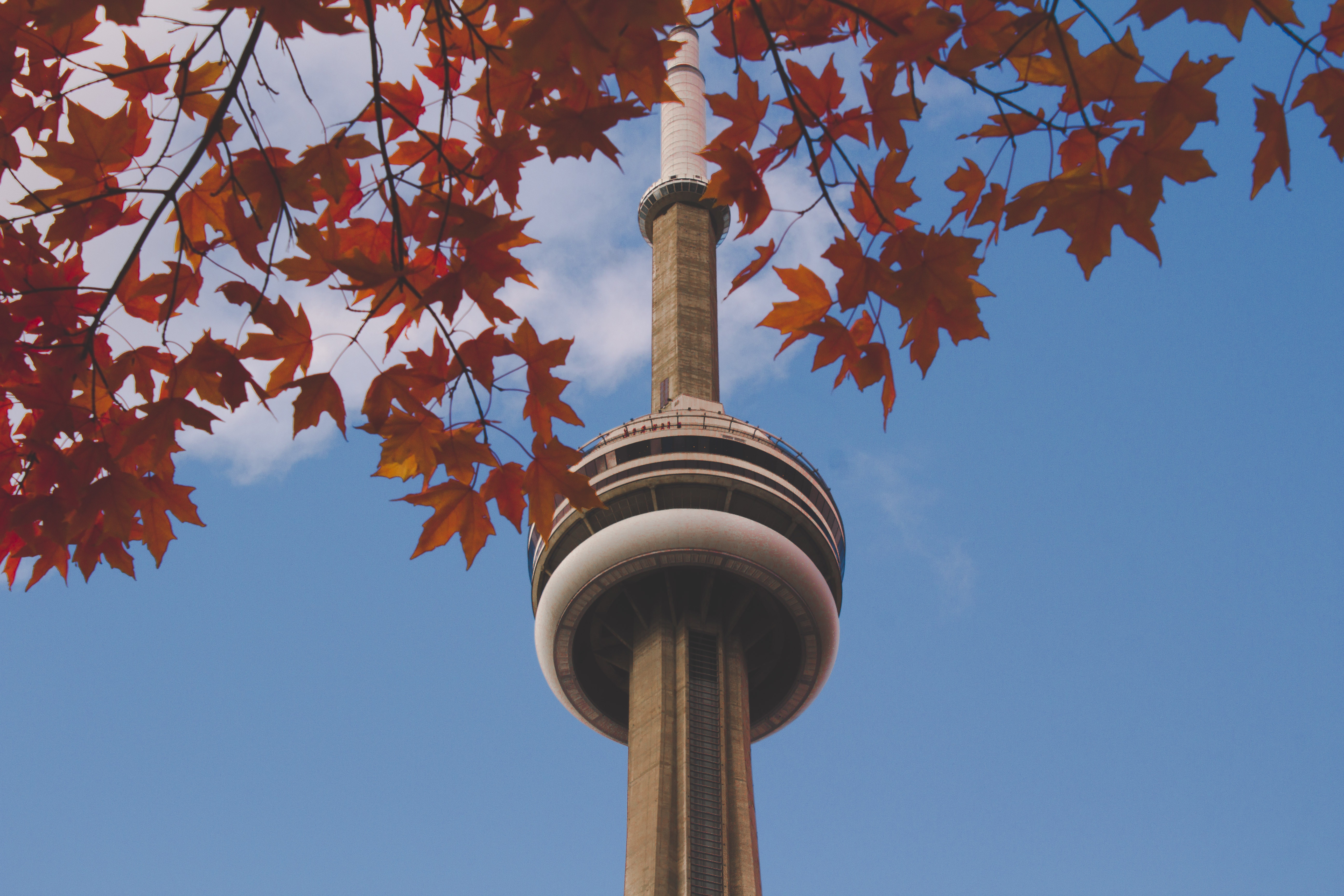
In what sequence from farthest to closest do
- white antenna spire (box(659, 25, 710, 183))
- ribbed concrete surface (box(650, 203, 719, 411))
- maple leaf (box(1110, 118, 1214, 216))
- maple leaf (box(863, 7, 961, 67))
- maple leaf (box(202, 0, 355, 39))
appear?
white antenna spire (box(659, 25, 710, 183))
ribbed concrete surface (box(650, 203, 719, 411))
maple leaf (box(1110, 118, 1214, 216))
maple leaf (box(863, 7, 961, 67))
maple leaf (box(202, 0, 355, 39))

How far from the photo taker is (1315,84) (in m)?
3.49

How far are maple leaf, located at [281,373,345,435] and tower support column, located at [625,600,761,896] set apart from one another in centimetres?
2732

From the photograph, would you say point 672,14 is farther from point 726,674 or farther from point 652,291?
point 652,291

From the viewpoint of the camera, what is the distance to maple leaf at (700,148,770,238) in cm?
411

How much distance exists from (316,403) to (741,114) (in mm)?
1903

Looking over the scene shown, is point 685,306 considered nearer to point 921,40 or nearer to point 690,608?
point 690,608

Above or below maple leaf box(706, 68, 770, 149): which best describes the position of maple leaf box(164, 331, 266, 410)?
below

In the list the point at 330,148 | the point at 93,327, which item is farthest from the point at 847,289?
the point at 93,327

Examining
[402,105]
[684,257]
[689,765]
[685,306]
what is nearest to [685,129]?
[684,257]

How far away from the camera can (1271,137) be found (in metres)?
3.38

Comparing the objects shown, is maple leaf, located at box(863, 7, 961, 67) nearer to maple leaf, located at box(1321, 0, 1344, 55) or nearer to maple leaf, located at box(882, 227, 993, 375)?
maple leaf, located at box(882, 227, 993, 375)

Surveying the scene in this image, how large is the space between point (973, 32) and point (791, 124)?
2.32 ft

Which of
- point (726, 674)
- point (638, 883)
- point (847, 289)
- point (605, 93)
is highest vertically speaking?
point (726, 674)

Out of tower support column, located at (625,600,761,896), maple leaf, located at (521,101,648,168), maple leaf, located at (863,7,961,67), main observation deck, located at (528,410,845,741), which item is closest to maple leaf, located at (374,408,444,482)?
maple leaf, located at (521,101,648,168)
